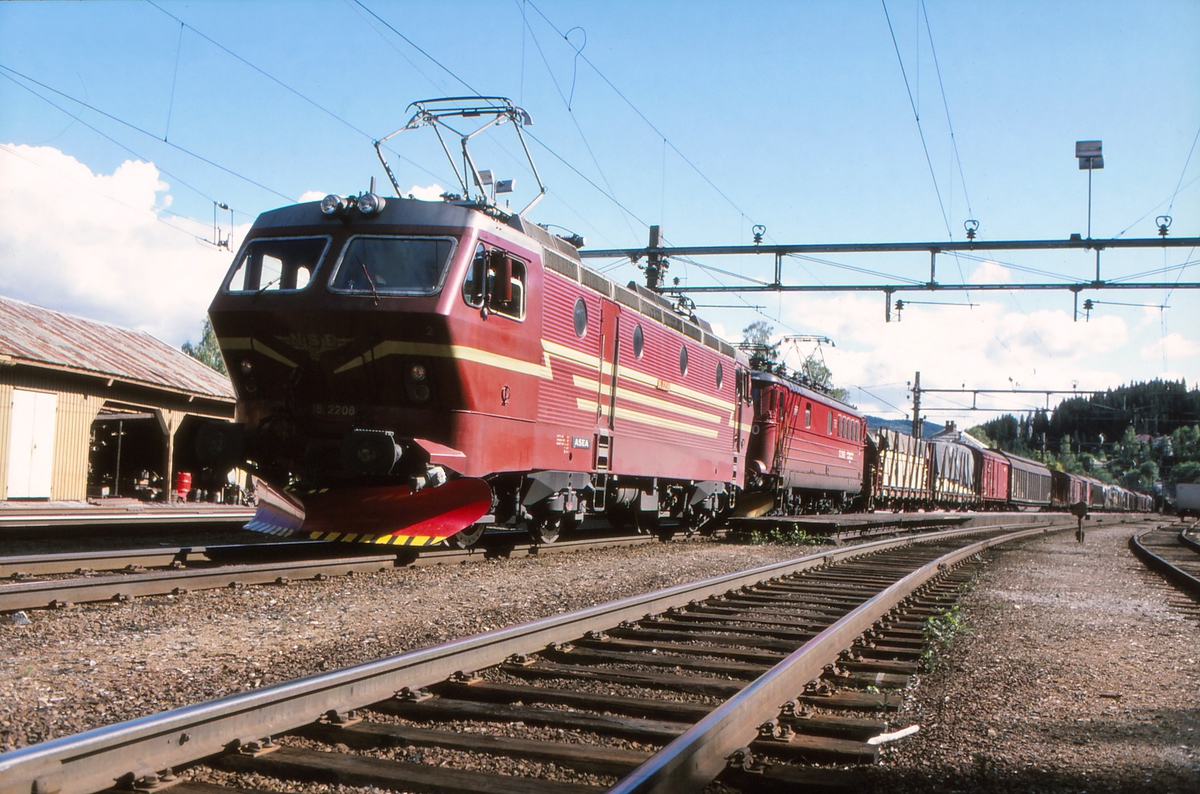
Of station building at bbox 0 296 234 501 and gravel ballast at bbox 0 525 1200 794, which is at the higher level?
station building at bbox 0 296 234 501

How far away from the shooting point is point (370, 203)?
31.0 feet

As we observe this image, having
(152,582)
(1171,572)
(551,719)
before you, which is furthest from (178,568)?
(1171,572)

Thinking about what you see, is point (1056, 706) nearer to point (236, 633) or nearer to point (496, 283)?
point (236, 633)

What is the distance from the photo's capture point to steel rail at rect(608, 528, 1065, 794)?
3.01 meters

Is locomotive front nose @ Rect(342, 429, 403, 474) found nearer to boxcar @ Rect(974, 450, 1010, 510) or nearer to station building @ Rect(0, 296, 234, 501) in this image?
station building @ Rect(0, 296, 234, 501)

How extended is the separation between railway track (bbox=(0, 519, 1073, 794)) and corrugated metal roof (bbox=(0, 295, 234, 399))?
17.0 metres

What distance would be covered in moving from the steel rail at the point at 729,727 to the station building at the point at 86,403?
14.8 m

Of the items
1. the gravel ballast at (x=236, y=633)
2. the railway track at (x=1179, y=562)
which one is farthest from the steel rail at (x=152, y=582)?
the railway track at (x=1179, y=562)

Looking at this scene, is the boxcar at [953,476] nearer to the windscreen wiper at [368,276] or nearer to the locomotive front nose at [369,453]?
the windscreen wiper at [368,276]

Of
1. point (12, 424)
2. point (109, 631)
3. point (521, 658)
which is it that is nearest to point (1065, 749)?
point (521, 658)

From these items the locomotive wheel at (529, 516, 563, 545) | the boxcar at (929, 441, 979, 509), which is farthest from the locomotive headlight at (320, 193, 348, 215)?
the boxcar at (929, 441, 979, 509)

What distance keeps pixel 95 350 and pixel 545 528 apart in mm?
14916

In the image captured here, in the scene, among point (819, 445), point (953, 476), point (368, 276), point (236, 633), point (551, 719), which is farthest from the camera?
point (953, 476)

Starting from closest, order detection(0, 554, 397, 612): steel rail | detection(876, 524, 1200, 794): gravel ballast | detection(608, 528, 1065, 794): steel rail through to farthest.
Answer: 1. detection(608, 528, 1065, 794): steel rail
2. detection(876, 524, 1200, 794): gravel ballast
3. detection(0, 554, 397, 612): steel rail
